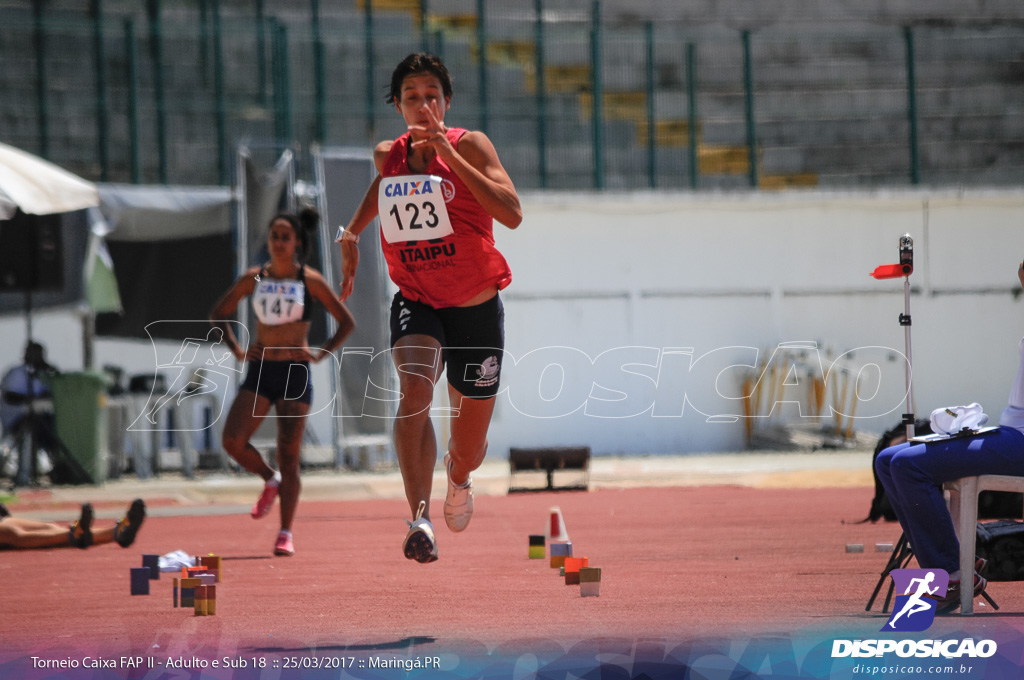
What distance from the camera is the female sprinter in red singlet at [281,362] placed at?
8.19m

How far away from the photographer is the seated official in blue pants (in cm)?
508

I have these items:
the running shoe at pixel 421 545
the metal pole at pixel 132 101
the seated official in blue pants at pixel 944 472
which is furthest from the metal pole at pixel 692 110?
the running shoe at pixel 421 545

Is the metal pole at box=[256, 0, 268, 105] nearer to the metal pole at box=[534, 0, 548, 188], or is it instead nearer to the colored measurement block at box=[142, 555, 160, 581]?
the metal pole at box=[534, 0, 548, 188]

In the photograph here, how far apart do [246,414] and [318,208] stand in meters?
7.36

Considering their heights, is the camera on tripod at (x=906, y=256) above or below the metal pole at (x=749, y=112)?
below

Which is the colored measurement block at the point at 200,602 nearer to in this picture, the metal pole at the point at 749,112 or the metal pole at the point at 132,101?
the metal pole at the point at 132,101

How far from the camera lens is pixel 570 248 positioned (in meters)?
18.1

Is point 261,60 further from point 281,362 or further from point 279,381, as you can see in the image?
point 279,381

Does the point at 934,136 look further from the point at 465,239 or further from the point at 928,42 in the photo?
the point at 465,239

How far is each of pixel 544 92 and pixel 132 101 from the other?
6352mm

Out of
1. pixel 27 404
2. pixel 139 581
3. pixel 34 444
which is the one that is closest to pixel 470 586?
pixel 139 581

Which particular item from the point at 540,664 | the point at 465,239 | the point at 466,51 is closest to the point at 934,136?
the point at 466,51

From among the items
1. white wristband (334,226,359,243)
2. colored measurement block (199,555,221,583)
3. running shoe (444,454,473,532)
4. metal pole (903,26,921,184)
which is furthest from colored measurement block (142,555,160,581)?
metal pole (903,26,921,184)

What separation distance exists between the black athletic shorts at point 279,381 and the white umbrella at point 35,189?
3.46 metres
